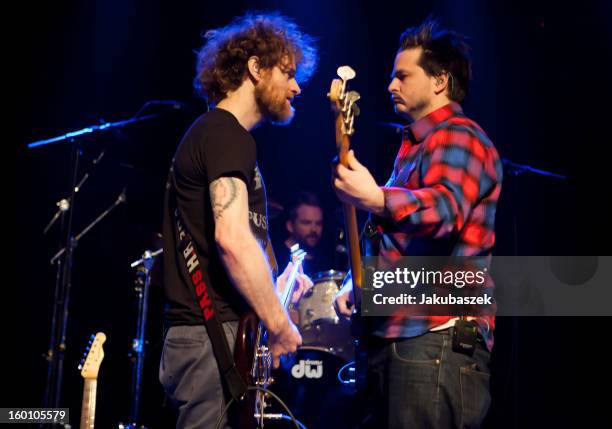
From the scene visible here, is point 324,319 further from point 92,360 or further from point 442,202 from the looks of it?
point 442,202

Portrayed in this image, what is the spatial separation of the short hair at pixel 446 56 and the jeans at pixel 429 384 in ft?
4.07

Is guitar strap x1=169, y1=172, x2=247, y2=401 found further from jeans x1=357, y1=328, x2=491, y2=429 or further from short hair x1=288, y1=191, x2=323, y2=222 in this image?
short hair x1=288, y1=191, x2=323, y2=222

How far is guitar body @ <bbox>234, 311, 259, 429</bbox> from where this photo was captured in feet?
8.42

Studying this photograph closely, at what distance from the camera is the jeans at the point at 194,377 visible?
2.57 m

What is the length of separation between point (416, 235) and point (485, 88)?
458cm

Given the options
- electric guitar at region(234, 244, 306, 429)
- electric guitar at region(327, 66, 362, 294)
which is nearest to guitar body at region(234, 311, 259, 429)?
electric guitar at region(234, 244, 306, 429)

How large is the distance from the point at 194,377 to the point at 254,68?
139 cm

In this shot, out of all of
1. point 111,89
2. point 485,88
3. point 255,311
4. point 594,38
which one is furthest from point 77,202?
point 594,38

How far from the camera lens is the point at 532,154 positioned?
22.0ft

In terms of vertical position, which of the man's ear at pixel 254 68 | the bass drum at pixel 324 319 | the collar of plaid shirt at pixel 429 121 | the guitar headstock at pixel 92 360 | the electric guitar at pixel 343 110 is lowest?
the guitar headstock at pixel 92 360

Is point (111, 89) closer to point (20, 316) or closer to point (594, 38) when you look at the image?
point (20, 316)

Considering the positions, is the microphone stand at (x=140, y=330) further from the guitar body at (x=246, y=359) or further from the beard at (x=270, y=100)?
the guitar body at (x=246, y=359)

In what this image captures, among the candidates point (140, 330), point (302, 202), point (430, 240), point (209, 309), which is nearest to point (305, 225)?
point (302, 202)

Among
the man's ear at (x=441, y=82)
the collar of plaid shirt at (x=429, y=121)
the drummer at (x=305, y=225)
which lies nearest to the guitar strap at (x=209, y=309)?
the collar of plaid shirt at (x=429, y=121)
